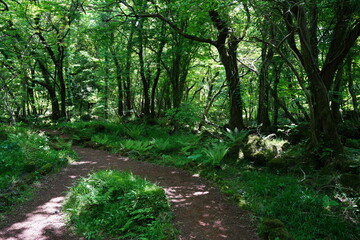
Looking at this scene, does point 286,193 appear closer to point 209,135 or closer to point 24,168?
point 209,135

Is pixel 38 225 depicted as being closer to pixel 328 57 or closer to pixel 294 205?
pixel 294 205

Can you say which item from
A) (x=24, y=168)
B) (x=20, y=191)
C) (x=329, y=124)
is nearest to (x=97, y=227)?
(x=20, y=191)

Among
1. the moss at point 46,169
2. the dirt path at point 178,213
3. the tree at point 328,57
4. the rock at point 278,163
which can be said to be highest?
the tree at point 328,57

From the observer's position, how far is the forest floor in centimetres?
341

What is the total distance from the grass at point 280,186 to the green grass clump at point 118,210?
63.3 inches

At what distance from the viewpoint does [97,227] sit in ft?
11.8

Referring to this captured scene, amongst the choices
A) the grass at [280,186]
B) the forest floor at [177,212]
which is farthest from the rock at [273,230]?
the forest floor at [177,212]

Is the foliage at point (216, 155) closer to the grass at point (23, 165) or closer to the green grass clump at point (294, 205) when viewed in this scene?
the green grass clump at point (294, 205)

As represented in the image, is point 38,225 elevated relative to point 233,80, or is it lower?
lower

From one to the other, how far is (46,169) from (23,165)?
55 cm

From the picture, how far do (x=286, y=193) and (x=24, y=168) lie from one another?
6300 mm

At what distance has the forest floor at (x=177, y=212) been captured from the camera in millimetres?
3414

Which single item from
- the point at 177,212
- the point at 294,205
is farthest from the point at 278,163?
the point at 177,212

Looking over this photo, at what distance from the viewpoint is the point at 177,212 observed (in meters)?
3.97
